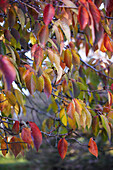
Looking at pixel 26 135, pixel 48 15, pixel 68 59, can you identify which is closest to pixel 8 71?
pixel 48 15

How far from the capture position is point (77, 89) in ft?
3.77

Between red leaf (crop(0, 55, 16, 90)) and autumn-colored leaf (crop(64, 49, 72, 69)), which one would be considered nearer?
red leaf (crop(0, 55, 16, 90))

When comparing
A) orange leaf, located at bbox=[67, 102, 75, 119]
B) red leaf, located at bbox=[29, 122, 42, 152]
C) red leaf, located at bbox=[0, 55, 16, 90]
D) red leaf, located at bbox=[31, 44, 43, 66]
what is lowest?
red leaf, located at bbox=[29, 122, 42, 152]

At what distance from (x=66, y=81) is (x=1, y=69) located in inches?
28.8

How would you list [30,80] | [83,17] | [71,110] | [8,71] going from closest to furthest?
[8,71], [83,17], [30,80], [71,110]

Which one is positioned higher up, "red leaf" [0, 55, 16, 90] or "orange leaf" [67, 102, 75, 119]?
"red leaf" [0, 55, 16, 90]

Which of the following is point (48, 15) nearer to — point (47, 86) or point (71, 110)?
point (47, 86)

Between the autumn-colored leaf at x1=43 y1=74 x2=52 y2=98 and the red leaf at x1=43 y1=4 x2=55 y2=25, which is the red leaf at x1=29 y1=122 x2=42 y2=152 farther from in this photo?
the red leaf at x1=43 y1=4 x2=55 y2=25

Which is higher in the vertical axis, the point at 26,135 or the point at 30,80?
the point at 30,80

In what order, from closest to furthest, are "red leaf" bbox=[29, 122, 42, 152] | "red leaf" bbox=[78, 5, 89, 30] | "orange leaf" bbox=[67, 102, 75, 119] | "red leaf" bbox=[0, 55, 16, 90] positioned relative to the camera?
"red leaf" bbox=[0, 55, 16, 90]
"red leaf" bbox=[78, 5, 89, 30]
"red leaf" bbox=[29, 122, 42, 152]
"orange leaf" bbox=[67, 102, 75, 119]

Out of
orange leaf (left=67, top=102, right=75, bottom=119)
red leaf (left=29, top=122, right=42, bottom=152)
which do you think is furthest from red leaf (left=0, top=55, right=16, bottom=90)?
orange leaf (left=67, top=102, right=75, bottom=119)

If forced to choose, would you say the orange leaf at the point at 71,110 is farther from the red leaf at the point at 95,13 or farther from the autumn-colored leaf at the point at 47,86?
the red leaf at the point at 95,13

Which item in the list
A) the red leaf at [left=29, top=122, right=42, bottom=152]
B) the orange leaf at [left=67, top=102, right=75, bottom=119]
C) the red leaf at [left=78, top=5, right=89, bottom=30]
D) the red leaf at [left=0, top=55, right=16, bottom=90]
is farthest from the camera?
the orange leaf at [left=67, top=102, right=75, bottom=119]

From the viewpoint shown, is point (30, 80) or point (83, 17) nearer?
point (83, 17)
